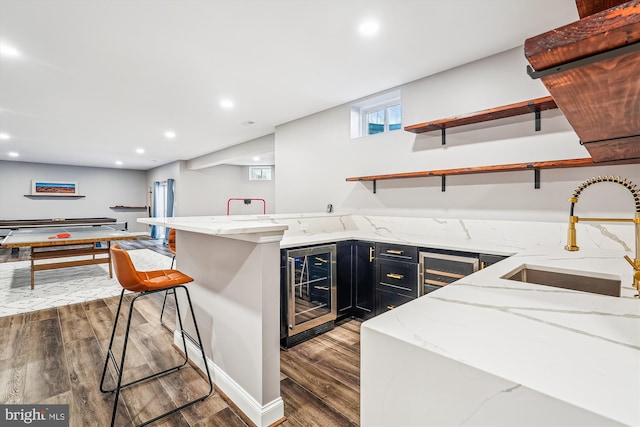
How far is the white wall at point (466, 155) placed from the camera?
2547mm

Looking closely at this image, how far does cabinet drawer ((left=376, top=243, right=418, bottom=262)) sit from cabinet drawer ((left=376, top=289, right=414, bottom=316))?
0.35 m

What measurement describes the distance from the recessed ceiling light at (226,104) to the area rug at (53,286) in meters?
2.94

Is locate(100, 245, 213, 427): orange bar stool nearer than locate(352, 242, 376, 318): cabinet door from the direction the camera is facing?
Yes

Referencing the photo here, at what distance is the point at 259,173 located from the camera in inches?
392

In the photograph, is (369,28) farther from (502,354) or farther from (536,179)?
(502,354)

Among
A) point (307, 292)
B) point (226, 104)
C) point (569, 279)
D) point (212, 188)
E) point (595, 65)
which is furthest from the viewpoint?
point (212, 188)

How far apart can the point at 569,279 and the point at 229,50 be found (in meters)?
3.05

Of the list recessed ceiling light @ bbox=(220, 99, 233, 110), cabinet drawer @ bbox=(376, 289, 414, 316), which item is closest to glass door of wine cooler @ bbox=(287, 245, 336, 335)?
cabinet drawer @ bbox=(376, 289, 414, 316)

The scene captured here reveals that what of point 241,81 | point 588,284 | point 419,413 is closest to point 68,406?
point 419,413

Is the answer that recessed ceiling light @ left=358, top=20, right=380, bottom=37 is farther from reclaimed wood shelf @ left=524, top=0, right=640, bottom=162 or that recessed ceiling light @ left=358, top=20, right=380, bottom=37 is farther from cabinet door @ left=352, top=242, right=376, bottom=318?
reclaimed wood shelf @ left=524, top=0, right=640, bottom=162

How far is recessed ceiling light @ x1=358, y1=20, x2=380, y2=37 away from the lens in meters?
2.40

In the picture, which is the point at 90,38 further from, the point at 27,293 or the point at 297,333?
the point at 27,293

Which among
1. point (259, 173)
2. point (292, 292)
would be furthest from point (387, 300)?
point (259, 173)

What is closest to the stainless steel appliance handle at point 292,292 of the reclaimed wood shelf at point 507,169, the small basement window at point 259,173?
the reclaimed wood shelf at point 507,169
